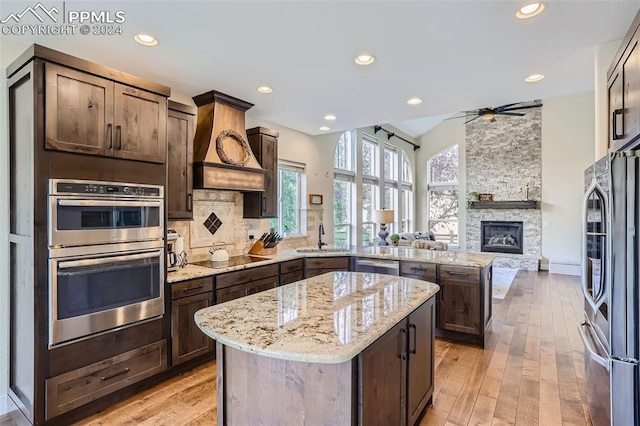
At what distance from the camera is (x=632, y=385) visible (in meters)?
1.64

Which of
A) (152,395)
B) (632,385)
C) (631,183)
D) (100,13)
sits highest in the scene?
(100,13)

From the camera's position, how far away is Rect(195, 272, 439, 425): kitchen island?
→ 4.46 ft

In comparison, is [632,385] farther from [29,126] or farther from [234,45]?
[29,126]

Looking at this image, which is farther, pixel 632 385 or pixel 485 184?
pixel 485 184

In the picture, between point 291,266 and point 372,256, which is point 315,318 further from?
point 372,256

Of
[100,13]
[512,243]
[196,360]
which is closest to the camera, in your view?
[100,13]

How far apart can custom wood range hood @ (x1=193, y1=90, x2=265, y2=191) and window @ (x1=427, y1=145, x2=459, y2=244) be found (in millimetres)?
7712

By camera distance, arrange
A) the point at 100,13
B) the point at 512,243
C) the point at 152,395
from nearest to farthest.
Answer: the point at 100,13
the point at 152,395
the point at 512,243

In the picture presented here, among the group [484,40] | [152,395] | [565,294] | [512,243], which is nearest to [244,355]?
[152,395]

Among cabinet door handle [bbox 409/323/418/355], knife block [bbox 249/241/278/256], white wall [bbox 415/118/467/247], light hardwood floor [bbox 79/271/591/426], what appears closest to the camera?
cabinet door handle [bbox 409/323/418/355]

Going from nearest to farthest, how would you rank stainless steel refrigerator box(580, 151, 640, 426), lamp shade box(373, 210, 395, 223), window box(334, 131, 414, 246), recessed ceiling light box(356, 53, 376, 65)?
stainless steel refrigerator box(580, 151, 640, 426) → recessed ceiling light box(356, 53, 376, 65) → lamp shade box(373, 210, 395, 223) → window box(334, 131, 414, 246)

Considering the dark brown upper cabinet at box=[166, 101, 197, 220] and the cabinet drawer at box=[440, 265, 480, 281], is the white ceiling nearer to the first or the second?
the dark brown upper cabinet at box=[166, 101, 197, 220]

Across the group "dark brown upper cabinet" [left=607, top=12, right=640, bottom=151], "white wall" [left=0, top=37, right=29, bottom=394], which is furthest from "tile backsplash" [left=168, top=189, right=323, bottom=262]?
"dark brown upper cabinet" [left=607, top=12, right=640, bottom=151]

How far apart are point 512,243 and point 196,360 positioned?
8.19 m
